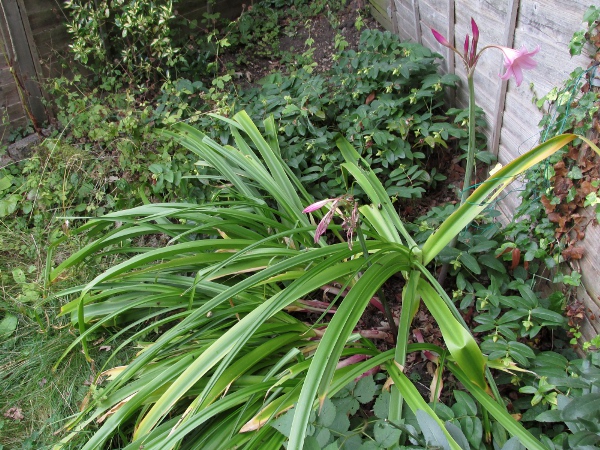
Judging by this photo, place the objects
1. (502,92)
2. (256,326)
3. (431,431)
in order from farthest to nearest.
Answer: (502,92), (256,326), (431,431)

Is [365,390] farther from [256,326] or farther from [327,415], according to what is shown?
[256,326]

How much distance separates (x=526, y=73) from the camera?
2006mm

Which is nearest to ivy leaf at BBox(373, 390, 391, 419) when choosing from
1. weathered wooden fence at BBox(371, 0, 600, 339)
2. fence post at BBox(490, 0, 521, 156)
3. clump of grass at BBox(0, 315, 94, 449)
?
weathered wooden fence at BBox(371, 0, 600, 339)

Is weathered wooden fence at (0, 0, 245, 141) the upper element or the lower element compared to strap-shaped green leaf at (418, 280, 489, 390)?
upper

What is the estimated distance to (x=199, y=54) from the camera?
3.61m

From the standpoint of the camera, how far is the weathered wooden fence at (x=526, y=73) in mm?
1673

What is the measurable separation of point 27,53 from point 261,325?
2.67 metres

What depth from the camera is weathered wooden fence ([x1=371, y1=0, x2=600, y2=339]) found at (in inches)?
65.9

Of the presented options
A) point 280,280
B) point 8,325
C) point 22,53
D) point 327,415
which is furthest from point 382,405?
point 22,53

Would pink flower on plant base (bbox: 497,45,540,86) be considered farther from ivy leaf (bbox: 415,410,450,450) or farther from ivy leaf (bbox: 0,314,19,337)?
ivy leaf (bbox: 0,314,19,337)

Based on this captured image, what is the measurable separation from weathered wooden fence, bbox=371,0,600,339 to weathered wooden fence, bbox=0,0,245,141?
234 centimetres

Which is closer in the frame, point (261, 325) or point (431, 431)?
point (431, 431)

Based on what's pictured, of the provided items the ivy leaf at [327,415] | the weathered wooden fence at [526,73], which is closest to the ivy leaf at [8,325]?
the ivy leaf at [327,415]

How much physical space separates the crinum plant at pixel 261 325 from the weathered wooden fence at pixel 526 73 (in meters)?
0.42
